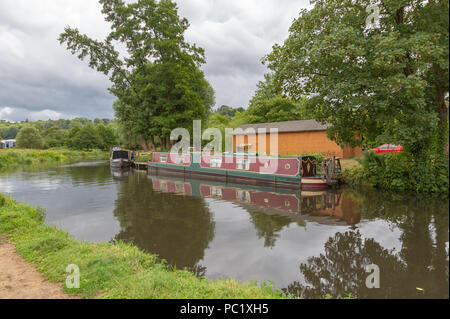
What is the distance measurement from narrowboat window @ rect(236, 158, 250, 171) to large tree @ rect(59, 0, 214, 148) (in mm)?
9822

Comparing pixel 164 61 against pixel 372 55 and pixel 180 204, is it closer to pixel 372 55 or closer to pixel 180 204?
pixel 180 204

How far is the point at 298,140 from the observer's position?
76.0 ft

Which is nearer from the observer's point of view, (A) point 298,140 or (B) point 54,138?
(A) point 298,140

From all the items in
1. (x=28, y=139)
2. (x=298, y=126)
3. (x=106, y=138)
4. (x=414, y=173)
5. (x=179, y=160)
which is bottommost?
(x=179, y=160)

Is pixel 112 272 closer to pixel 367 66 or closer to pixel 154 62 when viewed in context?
pixel 367 66

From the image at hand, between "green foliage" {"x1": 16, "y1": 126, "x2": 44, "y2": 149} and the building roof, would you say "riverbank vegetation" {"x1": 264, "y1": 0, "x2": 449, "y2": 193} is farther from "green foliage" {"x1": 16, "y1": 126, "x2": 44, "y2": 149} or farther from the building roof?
"green foliage" {"x1": 16, "y1": 126, "x2": 44, "y2": 149}

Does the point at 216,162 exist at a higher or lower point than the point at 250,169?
higher

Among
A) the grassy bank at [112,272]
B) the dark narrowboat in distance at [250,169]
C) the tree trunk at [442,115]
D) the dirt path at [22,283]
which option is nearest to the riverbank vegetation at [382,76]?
the tree trunk at [442,115]

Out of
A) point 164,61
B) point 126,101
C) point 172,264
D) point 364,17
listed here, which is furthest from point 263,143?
point 172,264

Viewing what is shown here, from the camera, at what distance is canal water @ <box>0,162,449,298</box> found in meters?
4.21

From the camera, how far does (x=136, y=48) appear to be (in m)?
26.0

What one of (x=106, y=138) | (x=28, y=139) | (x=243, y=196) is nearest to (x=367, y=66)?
Result: (x=243, y=196)

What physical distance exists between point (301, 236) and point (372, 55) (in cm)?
515

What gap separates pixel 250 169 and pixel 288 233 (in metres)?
9.26
